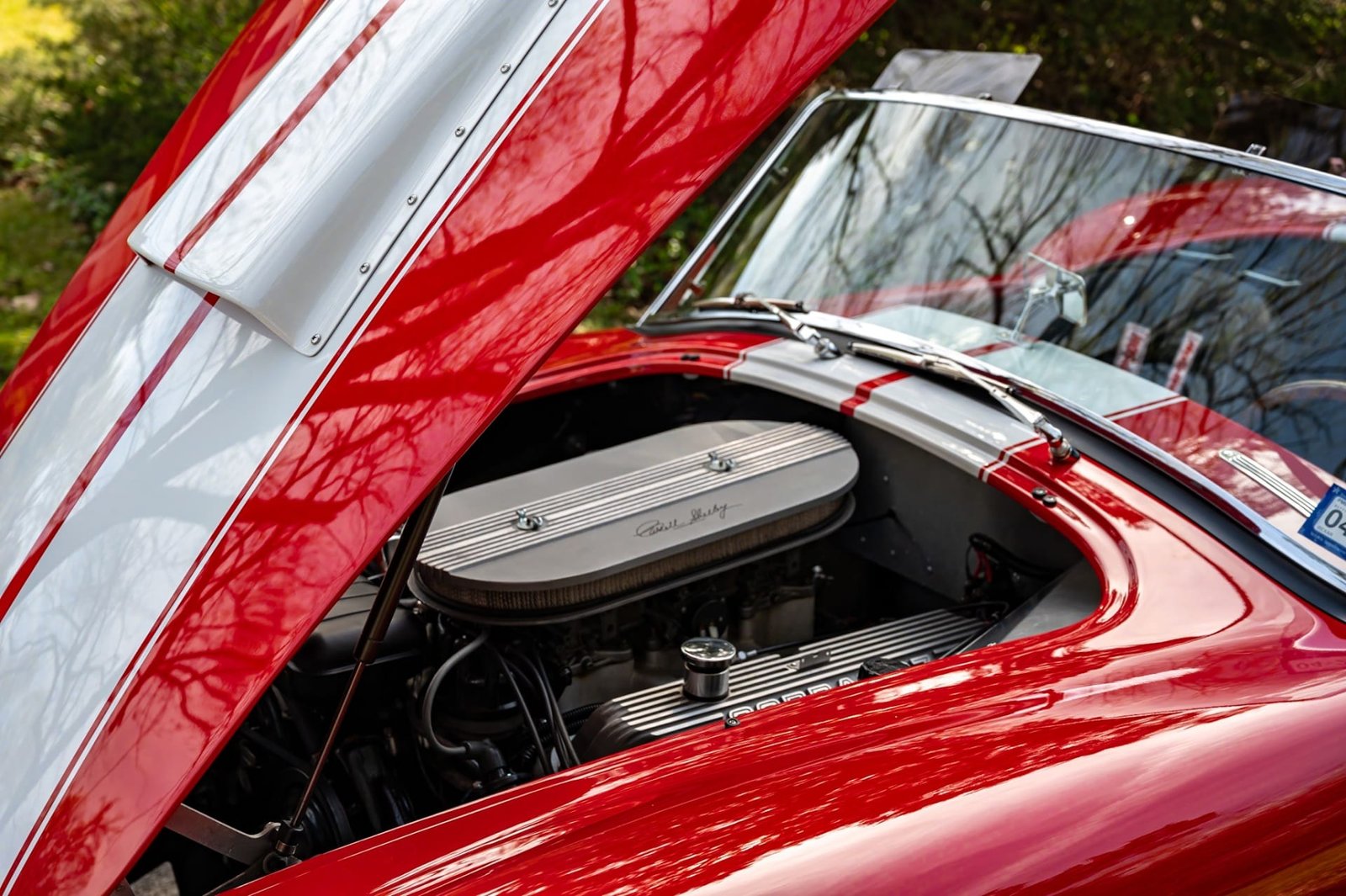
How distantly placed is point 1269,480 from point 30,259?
23.9ft

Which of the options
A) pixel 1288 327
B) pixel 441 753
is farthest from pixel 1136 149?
pixel 441 753

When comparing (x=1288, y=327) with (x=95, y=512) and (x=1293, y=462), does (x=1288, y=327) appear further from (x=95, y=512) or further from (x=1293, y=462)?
(x=95, y=512)

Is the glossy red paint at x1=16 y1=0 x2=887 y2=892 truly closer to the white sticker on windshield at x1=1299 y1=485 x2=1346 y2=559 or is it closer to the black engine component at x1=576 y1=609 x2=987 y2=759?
A: the black engine component at x1=576 y1=609 x2=987 y2=759

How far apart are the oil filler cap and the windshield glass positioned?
0.87m

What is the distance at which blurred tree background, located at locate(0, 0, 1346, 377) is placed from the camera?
22.3 feet

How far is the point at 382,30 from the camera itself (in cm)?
183

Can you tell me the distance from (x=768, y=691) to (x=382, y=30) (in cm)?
119

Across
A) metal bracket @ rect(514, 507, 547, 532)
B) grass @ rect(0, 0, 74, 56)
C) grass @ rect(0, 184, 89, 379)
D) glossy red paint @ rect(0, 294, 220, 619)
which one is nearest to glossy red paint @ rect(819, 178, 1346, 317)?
metal bracket @ rect(514, 507, 547, 532)

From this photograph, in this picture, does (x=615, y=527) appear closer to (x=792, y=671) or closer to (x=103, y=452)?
(x=792, y=671)

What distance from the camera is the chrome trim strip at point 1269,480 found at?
207 centimetres

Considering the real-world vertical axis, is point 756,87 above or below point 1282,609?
above

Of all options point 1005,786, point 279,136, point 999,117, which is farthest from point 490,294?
point 999,117

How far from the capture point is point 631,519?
2.27 metres
